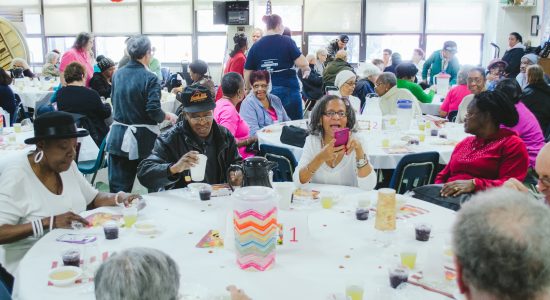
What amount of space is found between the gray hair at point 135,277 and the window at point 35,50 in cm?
1622

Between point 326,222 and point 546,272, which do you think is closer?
point 546,272

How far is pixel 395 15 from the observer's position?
13406 mm

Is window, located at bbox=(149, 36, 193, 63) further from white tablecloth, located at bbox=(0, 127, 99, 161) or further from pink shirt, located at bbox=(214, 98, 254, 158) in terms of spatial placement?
pink shirt, located at bbox=(214, 98, 254, 158)

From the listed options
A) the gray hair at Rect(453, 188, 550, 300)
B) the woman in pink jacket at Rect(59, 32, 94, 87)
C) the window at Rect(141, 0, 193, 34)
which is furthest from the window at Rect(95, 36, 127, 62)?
the gray hair at Rect(453, 188, 550, 300)

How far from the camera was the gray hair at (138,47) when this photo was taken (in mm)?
4691

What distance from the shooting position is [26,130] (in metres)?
5.20

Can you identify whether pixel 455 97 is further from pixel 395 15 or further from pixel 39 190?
→ pixel 395 15

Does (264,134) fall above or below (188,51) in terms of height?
below

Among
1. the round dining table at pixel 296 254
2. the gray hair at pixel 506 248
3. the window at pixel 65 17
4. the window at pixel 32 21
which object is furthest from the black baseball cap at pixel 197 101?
the window at pixel 32 21

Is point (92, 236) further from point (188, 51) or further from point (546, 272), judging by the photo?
point (188, 51)

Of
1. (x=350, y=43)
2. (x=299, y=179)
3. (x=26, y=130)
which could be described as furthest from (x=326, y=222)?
(x=350, y=43)

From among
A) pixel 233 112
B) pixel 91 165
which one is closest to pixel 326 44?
pixel 233 112

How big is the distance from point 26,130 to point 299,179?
10.8ft

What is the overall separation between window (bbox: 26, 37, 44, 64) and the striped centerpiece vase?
15.7 metres
